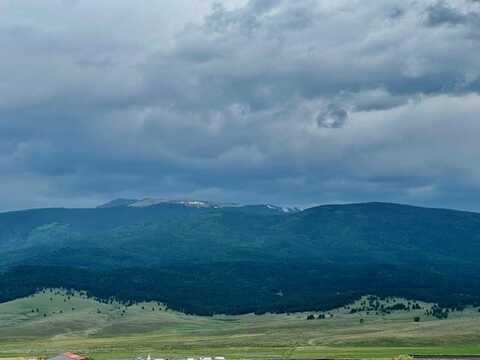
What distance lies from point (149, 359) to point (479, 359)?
2469 inches

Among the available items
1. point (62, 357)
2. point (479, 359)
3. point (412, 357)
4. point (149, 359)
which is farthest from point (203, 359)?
point (479, 359)

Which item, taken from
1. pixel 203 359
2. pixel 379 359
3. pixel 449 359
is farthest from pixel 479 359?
pixel 203 359

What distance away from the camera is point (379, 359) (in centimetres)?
19638

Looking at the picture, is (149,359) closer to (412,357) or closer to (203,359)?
(203,359)

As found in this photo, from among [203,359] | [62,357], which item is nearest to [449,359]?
[203,359]

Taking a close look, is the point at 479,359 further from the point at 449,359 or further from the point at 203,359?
the point at 203,359

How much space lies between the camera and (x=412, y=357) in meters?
199

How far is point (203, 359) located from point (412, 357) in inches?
1590

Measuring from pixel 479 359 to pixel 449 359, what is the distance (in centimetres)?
579

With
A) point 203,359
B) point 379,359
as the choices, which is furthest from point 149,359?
point 379,359

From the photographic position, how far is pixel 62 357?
7392 inches

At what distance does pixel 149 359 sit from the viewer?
19550 cm

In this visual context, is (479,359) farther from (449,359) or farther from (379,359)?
(379,359)

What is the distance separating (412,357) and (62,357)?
66679 mm
